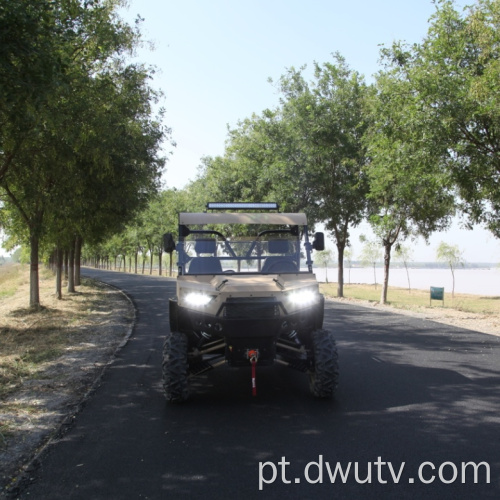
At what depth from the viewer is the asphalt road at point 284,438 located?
3812mm

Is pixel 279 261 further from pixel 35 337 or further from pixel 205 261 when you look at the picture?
pixel 35 337

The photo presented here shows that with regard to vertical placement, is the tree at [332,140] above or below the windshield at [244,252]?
above

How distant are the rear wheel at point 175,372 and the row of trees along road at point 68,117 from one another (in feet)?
13.9

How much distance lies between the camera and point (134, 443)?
4.73 m

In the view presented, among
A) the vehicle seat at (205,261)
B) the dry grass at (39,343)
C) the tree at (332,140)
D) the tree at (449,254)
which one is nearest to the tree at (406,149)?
the tree at (332,140)

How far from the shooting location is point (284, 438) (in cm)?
480

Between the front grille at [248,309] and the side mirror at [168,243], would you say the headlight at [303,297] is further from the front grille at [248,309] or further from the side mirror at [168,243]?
the side mirror at [168,243]

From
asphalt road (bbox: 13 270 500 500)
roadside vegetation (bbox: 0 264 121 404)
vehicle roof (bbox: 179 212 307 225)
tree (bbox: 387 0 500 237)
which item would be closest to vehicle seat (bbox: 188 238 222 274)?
vehicle roof (bbox: 179 212 307 225)

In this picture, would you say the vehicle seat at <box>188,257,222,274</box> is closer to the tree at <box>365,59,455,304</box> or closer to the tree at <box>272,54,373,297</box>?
the tree at <box>365,59,455,304</box>

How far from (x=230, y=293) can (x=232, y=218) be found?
1510mm

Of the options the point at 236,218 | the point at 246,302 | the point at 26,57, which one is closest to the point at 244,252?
the point at 236,218

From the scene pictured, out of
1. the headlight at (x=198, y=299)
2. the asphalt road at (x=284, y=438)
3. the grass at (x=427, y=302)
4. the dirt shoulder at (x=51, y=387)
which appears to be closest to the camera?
the asphalt road at (x=284, y=438)

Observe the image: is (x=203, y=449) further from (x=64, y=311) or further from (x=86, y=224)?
(x=86, y=224)

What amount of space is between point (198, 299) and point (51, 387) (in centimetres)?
295
